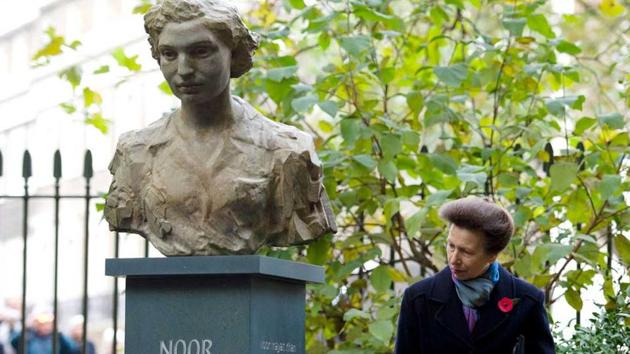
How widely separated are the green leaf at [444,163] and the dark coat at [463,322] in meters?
2.54

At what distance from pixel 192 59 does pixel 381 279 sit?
7.58ft

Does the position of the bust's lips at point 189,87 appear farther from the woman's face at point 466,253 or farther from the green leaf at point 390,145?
the green leaf at point 390,145

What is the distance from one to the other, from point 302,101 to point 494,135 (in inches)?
65.7

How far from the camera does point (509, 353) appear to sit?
5625mm

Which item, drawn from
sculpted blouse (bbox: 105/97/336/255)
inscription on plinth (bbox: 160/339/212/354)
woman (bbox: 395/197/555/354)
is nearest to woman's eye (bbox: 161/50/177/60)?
sculpted blouse (bbox: 105/97/336/255)

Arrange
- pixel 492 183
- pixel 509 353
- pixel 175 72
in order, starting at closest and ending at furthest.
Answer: pixel 509 353, pixel 175 72, pixel 492 183

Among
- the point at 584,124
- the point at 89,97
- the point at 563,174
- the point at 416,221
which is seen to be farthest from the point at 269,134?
the point at 89,97

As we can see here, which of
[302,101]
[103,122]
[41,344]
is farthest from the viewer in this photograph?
[41,344]

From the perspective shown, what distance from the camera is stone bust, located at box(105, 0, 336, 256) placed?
6.32 m

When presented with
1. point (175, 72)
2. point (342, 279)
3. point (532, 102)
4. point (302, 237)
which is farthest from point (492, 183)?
point (175, 72)

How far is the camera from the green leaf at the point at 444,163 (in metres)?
8.23

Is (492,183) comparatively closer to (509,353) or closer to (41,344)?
(509,353)

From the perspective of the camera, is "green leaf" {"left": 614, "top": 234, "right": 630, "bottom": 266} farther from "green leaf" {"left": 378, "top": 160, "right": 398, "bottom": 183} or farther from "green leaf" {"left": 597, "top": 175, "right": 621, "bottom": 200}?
"green leaf" {"left": 378, "top": 160, "right": 398, "bottom": 183}

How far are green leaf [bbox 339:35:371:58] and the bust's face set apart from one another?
1.76 metres
